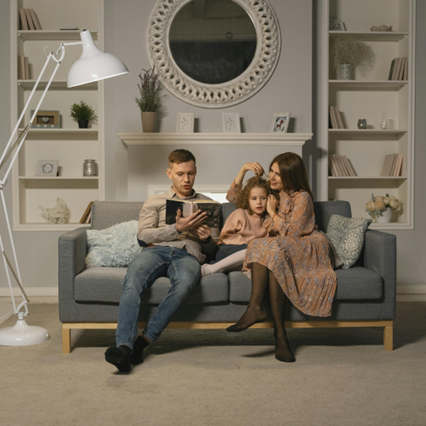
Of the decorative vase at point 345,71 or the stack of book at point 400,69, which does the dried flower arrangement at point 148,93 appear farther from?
the stack of book at point 400,69

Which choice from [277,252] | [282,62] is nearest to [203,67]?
[282,62]

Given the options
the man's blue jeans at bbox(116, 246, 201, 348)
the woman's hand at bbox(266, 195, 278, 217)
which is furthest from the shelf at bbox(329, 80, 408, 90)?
the man's blue jeans at bbox(116, 246, 201, 348)

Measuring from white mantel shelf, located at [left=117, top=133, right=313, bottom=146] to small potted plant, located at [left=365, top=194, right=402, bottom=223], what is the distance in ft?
2.82

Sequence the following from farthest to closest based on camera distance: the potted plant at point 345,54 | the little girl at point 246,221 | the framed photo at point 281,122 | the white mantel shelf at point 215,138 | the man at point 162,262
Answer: the potted plant at point 345,54 < the framed photo at point 281,122 < the white mantel shelf at point 215,138 < the little girl at point 246,221 < the man at point 162,262

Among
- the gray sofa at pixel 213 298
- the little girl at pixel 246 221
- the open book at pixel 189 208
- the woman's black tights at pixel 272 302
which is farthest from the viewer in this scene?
the little girl at pixel 246 221

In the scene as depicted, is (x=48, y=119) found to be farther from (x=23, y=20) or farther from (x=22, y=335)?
(x=22, y=335)

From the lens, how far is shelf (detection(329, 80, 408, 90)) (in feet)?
13.7

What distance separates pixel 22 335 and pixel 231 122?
2.29 metres

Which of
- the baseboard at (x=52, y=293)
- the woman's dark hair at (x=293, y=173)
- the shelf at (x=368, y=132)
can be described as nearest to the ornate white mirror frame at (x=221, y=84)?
the shelf at (x=368, y=132)

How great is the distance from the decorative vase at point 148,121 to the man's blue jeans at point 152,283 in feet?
4.98

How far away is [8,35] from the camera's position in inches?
160

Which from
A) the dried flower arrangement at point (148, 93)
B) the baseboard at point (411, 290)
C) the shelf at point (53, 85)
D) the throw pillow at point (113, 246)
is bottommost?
the baseboard at point (411, 290)

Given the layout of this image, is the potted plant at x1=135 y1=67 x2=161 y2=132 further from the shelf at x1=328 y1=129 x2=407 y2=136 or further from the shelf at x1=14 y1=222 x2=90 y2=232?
the shelf at x1=328 y1=129 x2=407 y2=136

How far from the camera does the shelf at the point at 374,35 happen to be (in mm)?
4168
